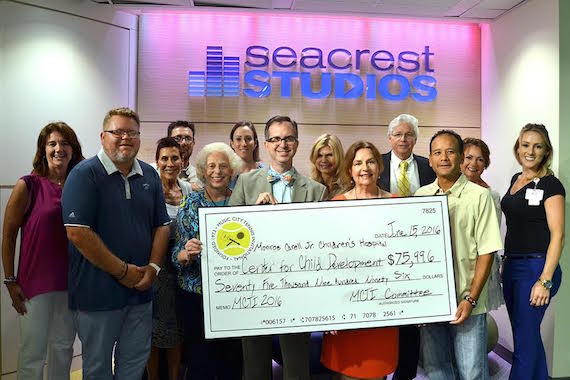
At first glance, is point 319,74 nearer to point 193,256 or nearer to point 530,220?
point 530,220

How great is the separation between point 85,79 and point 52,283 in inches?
81.9

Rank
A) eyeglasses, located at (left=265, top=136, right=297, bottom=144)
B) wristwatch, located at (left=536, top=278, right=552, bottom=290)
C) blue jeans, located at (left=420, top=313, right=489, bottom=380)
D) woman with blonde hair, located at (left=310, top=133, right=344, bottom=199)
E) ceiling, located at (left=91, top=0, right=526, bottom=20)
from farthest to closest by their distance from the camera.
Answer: ceiling, located at (left=91, top=0, right=526, bottom=20)
woman with blonde hair, located at (left=310, top=133, right=344, bottom=199)
wristwatch, located at (left=536, top=278, right=552, bottom=290)
eyeglasses, located at (left=265, top=136, right=297, bottom=144)
blue jeans, located at (left=420, top=313, right=489, bottom=380)

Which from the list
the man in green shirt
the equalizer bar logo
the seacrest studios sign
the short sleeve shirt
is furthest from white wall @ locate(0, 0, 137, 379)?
the short sleeve shirt

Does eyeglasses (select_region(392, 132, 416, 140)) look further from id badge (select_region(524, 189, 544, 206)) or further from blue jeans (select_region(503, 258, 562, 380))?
blue jeans (select_region(503, 258, 562, 380))

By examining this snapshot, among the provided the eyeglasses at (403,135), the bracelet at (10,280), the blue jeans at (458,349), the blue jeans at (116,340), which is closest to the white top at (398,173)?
the eyeglasses at (403,135)

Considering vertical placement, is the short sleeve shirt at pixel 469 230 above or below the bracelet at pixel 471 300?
above

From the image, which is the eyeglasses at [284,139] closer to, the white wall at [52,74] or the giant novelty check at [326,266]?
the giant novelty check at [326,266]

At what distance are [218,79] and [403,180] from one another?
224 cm

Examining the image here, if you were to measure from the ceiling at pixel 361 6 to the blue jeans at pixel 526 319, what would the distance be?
7.95ft

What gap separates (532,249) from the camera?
279 cm

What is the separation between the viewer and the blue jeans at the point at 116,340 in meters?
2.17

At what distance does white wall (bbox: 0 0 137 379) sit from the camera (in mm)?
3375

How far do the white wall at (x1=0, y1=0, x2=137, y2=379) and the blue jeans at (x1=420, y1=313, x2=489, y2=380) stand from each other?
3053 mm

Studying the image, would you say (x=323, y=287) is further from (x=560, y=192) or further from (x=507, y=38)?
(x=507, y=38)
